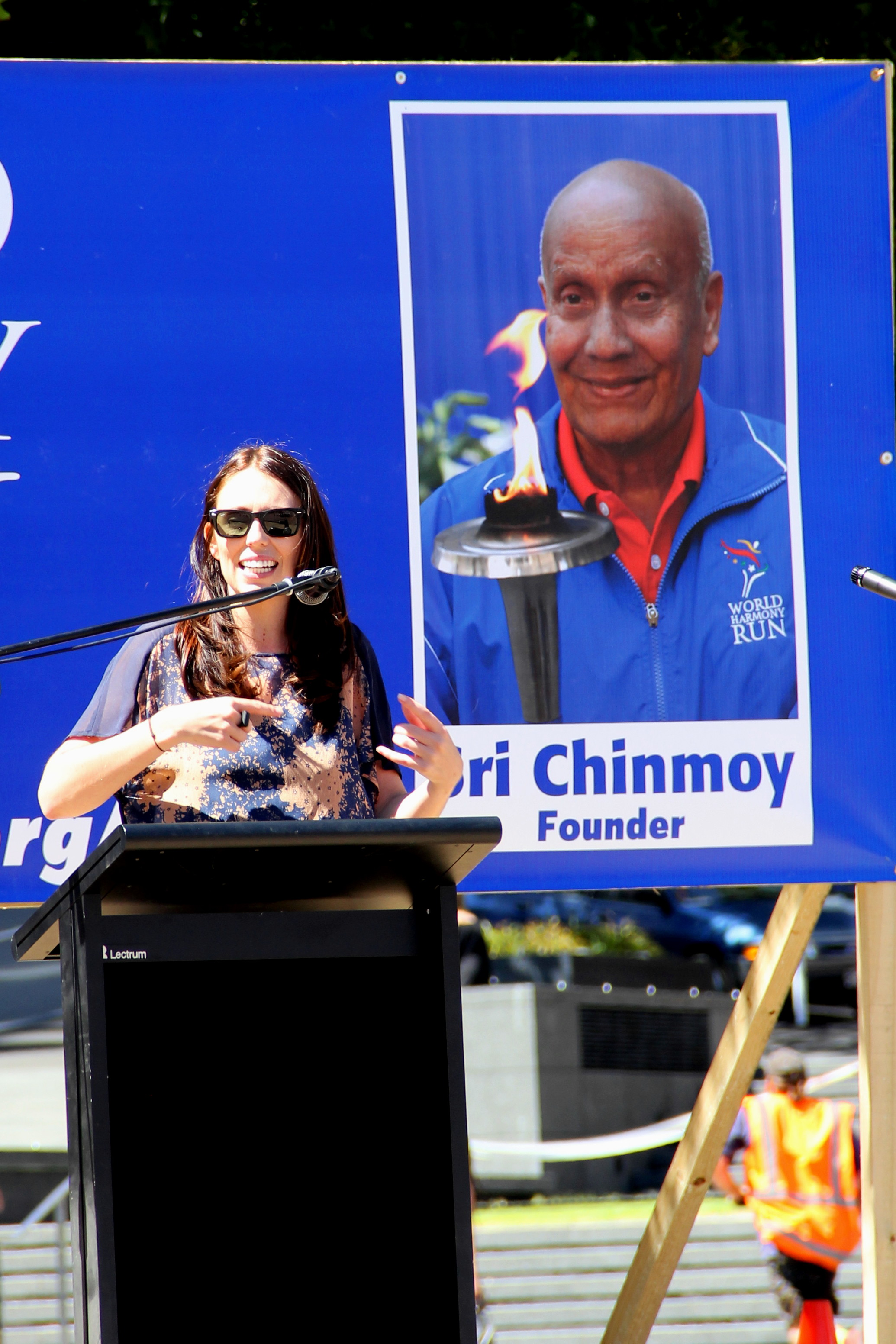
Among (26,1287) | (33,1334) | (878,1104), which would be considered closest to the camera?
(878,1104)

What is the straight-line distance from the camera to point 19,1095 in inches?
357

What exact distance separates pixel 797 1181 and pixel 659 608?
12.3 ft

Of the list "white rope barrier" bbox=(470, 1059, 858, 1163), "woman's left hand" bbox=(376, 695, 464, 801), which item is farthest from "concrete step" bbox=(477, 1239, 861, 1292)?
"woman's left hand" bbox=(376, 695, 464, 801)

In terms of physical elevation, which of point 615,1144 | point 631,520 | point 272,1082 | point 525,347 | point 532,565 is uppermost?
point 525,347

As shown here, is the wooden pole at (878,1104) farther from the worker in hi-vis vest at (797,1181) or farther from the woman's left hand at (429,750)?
the worker in hi-vis vest at (797,1181)

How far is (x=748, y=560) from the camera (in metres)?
4.01

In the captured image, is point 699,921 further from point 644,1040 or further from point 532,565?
point 532,565

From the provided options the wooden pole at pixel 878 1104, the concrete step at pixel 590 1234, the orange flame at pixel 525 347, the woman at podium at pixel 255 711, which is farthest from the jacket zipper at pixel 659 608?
the concrete step at pixel 590 1234

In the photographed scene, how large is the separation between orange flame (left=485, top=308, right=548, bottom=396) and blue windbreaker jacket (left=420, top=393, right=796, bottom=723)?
11cm

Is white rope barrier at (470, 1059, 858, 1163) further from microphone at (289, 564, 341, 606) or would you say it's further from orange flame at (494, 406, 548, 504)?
microphone at (289, 564, 341, 606)

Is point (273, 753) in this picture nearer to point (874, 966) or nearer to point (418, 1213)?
point (418, 1213)

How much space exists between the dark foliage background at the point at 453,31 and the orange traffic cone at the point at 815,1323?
476 cm

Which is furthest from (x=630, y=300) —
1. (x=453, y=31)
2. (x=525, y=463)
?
(x=453, y=31)

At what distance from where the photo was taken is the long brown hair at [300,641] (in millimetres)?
2674
